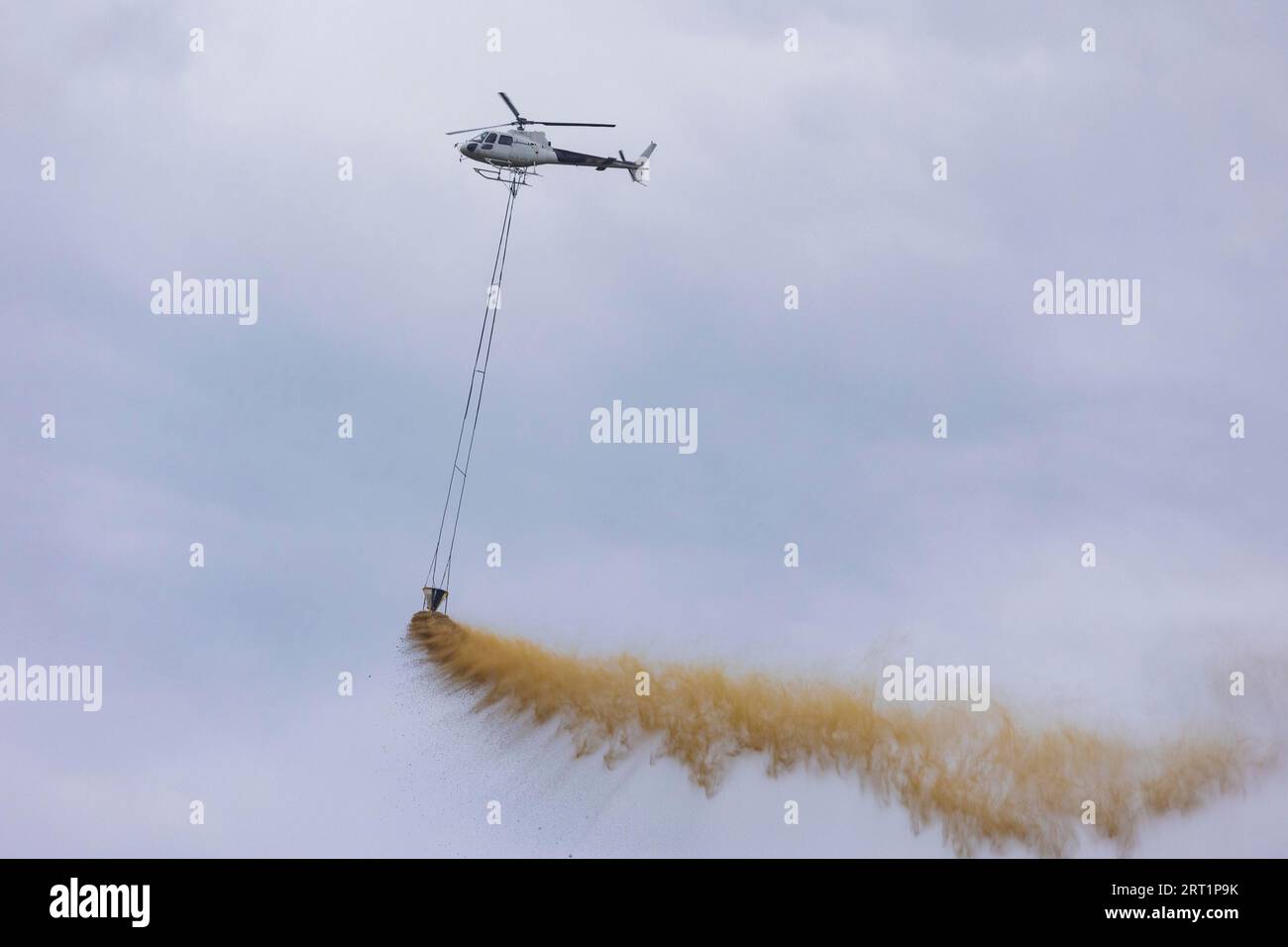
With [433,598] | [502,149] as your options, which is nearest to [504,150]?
[502,149]

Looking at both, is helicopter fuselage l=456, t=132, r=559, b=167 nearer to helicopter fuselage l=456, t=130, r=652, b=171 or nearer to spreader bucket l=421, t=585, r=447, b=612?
helicopter fuselage l=456, t=130, r=652, b=171

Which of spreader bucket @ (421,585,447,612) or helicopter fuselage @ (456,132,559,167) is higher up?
helicopter fuselage @ (456,132,559,167)

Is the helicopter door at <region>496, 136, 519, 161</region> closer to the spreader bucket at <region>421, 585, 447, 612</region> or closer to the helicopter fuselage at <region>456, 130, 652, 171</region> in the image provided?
the helicopter fuselage at <region>456, 130, 652, 171</region>

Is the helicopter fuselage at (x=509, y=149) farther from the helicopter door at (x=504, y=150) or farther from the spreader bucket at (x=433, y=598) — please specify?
the spreader bucket at (x=433, y=598)

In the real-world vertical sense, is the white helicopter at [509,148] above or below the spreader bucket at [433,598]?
above

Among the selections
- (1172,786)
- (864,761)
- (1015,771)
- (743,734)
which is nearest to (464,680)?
(743,734)

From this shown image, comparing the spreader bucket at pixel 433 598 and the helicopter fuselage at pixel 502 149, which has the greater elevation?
the helicopter fuselage at pixel 502 149

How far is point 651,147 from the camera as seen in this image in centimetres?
6028

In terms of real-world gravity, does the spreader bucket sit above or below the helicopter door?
below

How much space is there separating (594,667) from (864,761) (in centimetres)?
A: 851

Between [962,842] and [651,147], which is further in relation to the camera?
[651,147]

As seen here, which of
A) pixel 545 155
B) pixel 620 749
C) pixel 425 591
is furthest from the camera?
pixel 545 155

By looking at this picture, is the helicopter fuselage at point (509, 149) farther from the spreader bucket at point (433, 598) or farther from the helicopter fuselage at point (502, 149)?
the spreader bucket at point (433, 598)

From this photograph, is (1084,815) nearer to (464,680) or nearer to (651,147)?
(464,680)
